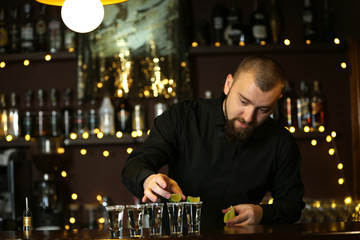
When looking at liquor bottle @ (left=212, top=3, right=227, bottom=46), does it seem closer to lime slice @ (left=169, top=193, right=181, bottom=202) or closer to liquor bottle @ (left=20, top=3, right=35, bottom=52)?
liquor bottle @ (left=20, top=3, right=35, bottom=52)

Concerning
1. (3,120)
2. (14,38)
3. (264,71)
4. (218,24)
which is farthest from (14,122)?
(264,71)

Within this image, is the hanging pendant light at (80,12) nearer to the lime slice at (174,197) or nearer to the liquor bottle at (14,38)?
the lime slice at (174,197)

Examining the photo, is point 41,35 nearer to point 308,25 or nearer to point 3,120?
point 3,120

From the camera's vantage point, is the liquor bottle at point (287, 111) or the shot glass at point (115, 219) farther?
the liquor bottle at point (287, 111)

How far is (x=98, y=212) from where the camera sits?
4266 millimetres

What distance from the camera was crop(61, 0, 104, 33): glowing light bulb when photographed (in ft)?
7.29

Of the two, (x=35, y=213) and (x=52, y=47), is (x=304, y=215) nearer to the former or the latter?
(x=35, y=213)

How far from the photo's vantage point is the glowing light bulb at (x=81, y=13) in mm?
2221

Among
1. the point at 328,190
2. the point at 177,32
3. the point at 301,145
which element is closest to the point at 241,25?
the point at 177,32

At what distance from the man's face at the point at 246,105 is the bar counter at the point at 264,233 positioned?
480mm

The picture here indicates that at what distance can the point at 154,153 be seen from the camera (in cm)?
242

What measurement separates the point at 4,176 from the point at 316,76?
225 cm

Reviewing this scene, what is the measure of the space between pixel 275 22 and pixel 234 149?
1.95 meters

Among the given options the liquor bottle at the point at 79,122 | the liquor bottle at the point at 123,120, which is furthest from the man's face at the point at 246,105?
the liquor bottle at the point at 79,122
